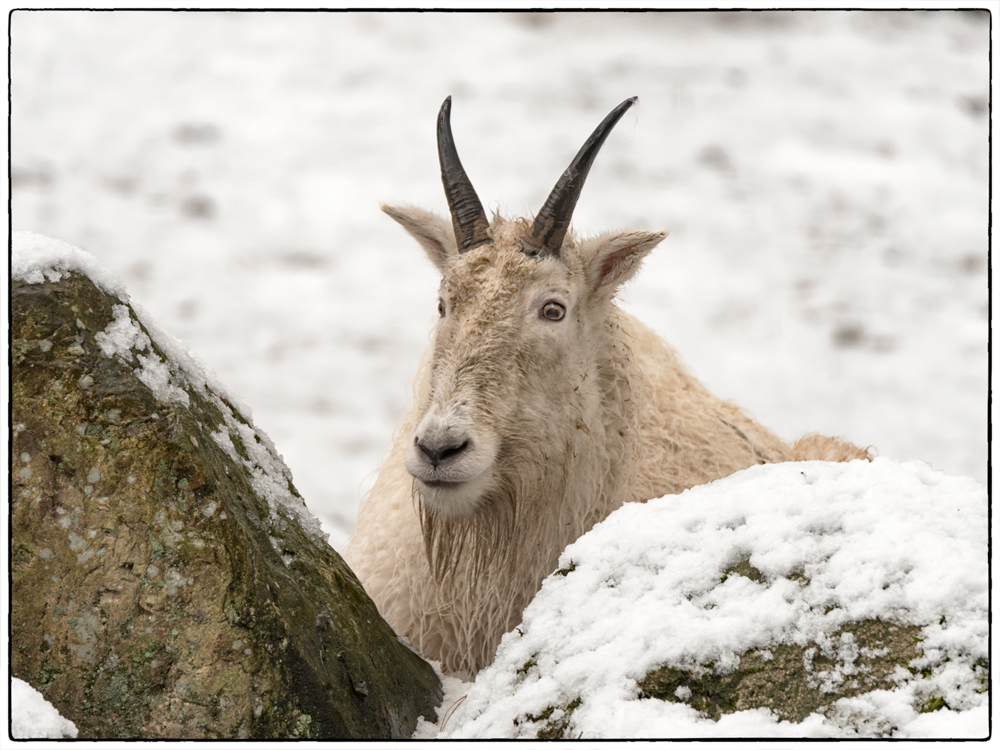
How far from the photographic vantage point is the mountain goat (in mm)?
3768

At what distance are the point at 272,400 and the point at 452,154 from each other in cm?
451

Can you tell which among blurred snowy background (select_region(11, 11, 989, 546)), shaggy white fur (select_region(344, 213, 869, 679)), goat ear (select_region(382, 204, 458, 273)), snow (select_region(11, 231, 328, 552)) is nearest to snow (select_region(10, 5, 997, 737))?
blurred snowy background (select_region(11, 11, 989, 546))

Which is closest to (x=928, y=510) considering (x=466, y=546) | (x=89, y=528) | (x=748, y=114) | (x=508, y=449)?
(x=508, y=449)

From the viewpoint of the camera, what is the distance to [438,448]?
3.52 metres

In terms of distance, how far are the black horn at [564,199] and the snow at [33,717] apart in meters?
2.53

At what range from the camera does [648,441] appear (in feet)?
16.3

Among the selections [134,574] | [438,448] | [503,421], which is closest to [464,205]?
[503,421]

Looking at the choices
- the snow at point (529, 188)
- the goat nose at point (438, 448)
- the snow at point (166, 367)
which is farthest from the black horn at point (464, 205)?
the snow at point (529, 188)

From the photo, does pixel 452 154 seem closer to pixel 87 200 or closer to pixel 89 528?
pixel 89 528

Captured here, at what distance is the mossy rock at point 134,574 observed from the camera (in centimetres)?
244

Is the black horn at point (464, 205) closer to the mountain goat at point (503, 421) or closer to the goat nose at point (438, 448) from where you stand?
the mountain goat at point (503, 421)

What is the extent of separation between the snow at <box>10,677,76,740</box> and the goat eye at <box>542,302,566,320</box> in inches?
93.4

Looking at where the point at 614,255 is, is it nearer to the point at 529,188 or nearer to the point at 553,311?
the point at 553,311

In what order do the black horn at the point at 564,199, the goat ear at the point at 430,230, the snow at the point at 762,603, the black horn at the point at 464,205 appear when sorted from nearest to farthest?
the snow at the point at 762,603
the black horn at the point at 564,199
the black horn at the point at 464,205
the goat ear at the point at 430,230
